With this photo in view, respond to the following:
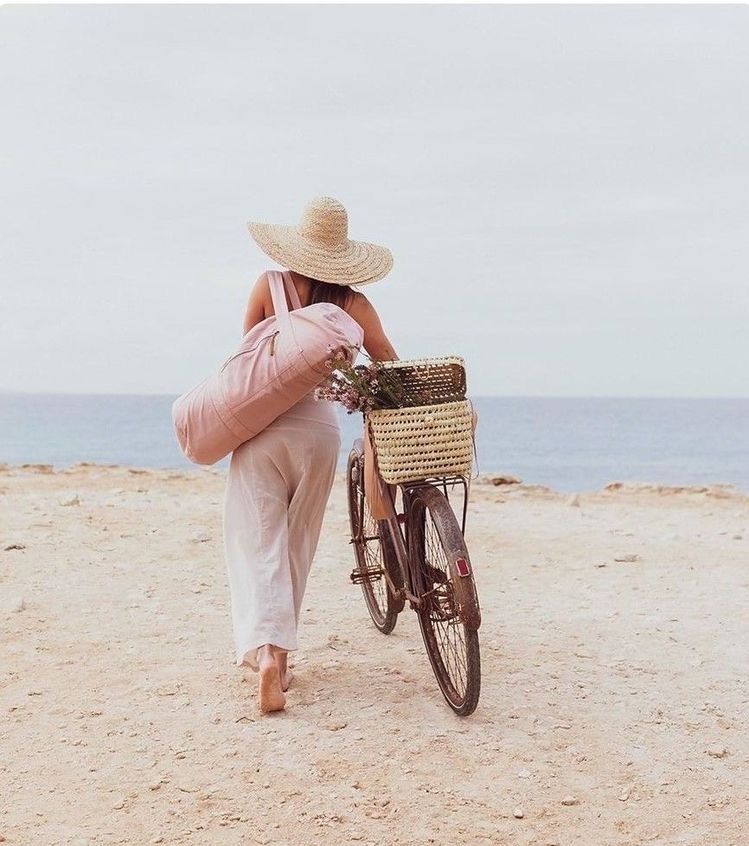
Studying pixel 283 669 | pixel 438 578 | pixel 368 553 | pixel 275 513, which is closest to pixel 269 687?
pixel 283 669

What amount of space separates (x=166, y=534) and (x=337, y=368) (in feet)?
15.0

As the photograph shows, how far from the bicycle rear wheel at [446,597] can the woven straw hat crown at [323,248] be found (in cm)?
97

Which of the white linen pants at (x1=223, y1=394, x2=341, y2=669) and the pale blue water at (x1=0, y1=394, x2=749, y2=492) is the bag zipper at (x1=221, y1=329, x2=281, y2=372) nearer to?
the white linen pants at (x1=223, y1=394, x2=341, y2=669)

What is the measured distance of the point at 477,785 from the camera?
150 inches

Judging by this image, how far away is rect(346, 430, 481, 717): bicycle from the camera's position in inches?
165

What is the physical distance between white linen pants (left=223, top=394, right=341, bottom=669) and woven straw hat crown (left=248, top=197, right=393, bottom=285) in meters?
0.57

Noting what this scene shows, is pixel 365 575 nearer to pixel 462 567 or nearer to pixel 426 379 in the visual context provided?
pixel 462 567

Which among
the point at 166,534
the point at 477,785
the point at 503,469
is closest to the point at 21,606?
Result: the point at 166,534

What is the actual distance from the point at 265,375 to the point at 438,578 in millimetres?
1166

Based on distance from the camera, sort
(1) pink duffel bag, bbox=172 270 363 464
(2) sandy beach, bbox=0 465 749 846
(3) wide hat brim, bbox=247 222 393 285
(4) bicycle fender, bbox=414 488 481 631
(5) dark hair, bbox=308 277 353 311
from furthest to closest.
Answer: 1. (5) dark hair, bbox=308 277 353 311
2. (3) wide hat brim, bbox=247 222 393 285
3. (1) pink duffel bag, bbox=172 270 363 464
4. (4) bicycle fender, bbox=414 488 481 631
5. (2) sandy beach, bbox=0 465 749 846

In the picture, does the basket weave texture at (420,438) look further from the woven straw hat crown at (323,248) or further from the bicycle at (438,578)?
the woven straw hat crown at (323,248)

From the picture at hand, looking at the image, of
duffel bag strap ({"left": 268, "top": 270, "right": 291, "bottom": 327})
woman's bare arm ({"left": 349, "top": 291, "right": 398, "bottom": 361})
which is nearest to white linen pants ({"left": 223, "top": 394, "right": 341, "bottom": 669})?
woman's bare arm ({"left": 349, "top": 291, "right": 398, "bottom": 361})

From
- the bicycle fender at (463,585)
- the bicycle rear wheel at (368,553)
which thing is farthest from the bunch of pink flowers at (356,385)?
the bicycle rear wheel at (368,553)

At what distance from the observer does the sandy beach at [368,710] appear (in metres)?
3.60
